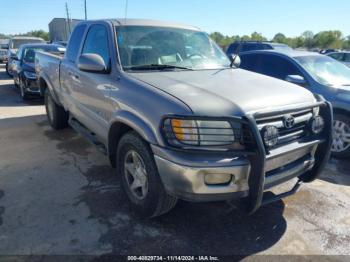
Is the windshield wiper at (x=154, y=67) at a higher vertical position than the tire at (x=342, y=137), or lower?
higher

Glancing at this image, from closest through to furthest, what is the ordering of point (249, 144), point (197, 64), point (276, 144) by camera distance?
point (249, 144) → point (276, 144) → point (197, 64)

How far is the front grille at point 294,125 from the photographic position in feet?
8.46

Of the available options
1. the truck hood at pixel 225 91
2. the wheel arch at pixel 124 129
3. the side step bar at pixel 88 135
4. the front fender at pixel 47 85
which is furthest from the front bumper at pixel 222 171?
the front fender at pixel 47 85

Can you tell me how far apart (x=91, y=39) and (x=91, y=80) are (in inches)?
28.2

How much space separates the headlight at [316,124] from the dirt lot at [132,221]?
0.96 m

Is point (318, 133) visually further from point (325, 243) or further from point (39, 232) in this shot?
point (39, 232)

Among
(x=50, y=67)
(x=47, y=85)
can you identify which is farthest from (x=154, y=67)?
(x=47, y=85)

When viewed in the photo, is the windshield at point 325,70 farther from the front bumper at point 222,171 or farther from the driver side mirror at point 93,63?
the driver side mirror at point 93,63

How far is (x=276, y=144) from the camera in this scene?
2627 mm

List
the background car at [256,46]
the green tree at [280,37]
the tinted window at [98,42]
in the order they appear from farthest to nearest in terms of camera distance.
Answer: the green tree at [280,37] → the background car at [256,46] → the tinted window at [98,42]

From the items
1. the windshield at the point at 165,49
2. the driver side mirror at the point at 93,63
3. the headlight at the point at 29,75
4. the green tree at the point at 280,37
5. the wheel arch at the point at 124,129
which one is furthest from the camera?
the green tree at the point at 280,37

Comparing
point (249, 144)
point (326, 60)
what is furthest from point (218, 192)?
point (326, 60)

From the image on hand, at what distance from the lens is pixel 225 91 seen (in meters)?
2.80

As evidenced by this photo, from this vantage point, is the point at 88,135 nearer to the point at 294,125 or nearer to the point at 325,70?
the point at 294,125
